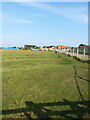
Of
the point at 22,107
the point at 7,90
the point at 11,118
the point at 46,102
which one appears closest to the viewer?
the point at 11,118

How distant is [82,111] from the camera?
12.6 ft

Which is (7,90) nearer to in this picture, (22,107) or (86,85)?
(22,107)

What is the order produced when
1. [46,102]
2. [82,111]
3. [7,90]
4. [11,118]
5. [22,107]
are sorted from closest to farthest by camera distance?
[11,118]
[82,111]
[22,107]
[46,102]
[7,90]

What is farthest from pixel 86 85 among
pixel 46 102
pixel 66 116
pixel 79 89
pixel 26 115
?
pixel 26 115

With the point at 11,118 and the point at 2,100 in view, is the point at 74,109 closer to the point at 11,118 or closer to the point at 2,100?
the point at 11,118

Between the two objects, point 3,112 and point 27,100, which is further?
point 27,100

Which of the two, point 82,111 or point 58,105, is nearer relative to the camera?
point 82,111

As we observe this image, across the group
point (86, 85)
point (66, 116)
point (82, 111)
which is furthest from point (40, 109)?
point (86, 85)

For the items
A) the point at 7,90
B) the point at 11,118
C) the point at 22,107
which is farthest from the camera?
the point at 7,90

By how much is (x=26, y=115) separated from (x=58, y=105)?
100cm

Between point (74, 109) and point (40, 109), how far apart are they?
902 mm

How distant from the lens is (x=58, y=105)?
13.8ft

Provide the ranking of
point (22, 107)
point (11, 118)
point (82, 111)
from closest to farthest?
1. point (11, 118)
2. point (82, 111)
3. point (22, 107)

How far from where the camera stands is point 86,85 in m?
6.19
